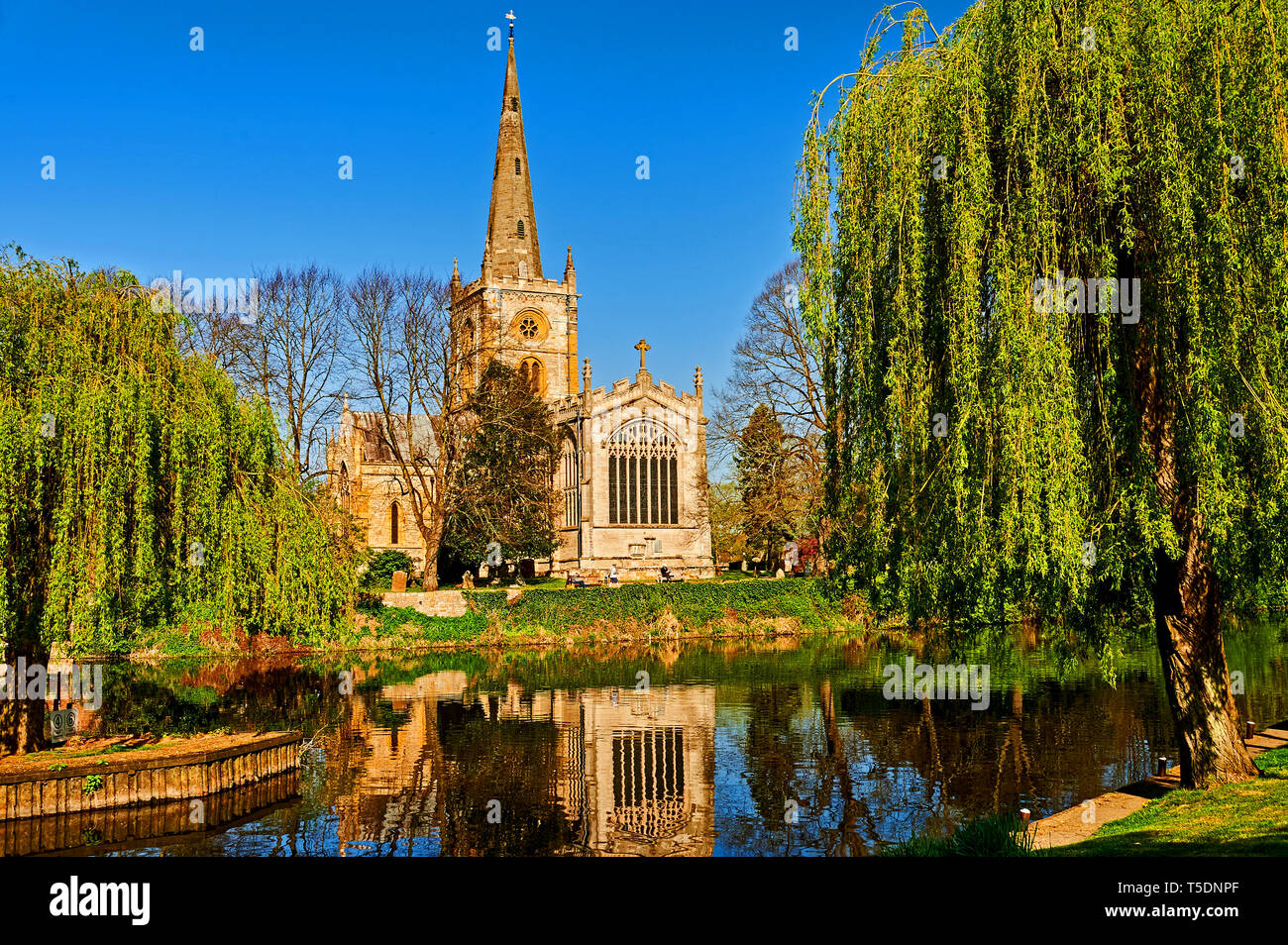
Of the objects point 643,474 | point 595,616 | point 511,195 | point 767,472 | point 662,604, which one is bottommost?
point 595,616

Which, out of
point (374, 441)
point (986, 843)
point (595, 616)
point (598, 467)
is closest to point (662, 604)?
point (595, 616)

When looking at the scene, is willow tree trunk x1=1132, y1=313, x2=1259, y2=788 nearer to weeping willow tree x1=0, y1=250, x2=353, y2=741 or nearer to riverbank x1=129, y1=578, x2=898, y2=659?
weeping willow tree x1=0, y1=250, x2=353, y2=741

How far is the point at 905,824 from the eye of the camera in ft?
39.1

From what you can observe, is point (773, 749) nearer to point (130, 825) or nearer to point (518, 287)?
point (130, 825)

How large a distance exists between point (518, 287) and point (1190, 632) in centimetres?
5463

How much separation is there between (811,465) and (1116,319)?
2680 cm

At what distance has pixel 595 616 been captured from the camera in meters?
37.2

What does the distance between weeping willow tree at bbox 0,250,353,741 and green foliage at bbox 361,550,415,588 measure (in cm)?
2375

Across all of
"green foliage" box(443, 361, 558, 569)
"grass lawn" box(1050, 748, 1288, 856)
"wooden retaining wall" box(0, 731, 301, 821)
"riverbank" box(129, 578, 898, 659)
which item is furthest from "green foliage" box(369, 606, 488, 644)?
"grass lawn" box(1050, 748, 1288, 856)

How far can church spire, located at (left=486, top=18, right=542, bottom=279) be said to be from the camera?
61.0 meters

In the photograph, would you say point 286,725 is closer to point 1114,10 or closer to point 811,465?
point 1114,10

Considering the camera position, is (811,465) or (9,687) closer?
(9,687)

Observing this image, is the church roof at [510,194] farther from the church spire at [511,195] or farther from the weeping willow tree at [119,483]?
the weeping willow tree at [119,483]

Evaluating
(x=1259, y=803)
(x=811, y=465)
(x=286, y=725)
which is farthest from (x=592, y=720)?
(x=811, y=465)
